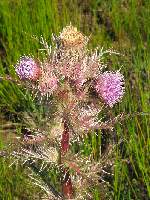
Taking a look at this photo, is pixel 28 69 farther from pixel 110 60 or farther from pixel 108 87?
pixel 110 60

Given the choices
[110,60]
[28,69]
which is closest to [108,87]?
[28,69]

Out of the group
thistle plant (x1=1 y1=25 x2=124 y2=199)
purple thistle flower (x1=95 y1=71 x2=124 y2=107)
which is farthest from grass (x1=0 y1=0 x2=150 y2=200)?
purple thistle flower (x1=95 y1=71 x2=124 y2=107)

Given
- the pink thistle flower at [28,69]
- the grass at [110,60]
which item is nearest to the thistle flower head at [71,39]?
the pink thistle flower at [28,69]

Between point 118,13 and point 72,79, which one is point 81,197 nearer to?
point 72,79

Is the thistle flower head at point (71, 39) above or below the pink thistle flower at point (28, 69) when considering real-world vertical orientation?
above

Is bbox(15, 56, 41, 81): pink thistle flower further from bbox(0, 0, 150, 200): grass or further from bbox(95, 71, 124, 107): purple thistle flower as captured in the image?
Answer: bbox(0, 0, 150, 200): grass

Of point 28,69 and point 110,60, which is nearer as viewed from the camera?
point 28,69

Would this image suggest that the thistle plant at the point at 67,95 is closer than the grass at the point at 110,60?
Yes

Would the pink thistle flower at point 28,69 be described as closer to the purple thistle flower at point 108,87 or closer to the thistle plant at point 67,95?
the thistle plant at point 67,95
